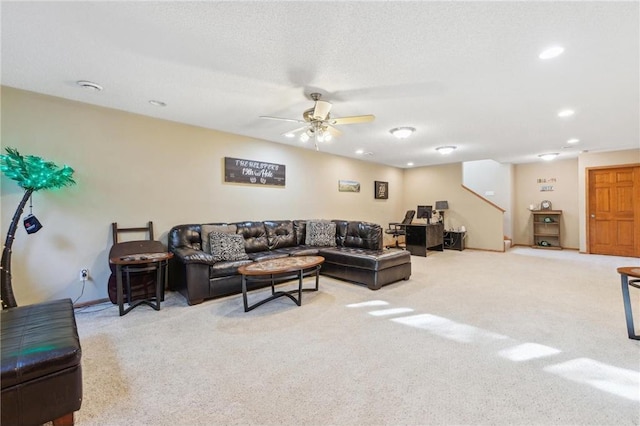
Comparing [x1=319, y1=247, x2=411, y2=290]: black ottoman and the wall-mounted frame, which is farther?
the wall-mounted frame

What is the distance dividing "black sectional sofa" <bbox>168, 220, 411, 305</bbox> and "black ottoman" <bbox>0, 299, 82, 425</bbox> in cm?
183

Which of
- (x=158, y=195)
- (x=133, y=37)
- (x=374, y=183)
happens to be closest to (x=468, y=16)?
(x=133, y=37)

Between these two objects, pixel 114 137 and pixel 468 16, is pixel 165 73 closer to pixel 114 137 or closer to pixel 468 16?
pixel 114 137

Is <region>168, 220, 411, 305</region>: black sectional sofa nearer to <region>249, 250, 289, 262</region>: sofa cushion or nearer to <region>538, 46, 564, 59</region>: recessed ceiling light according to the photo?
<region>249, 250, 289, 262</region>: sofa cushion

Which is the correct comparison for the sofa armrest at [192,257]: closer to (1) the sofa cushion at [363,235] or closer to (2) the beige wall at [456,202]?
(1) the sofa cushion at [363,235]

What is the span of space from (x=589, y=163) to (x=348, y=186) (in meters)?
5.99

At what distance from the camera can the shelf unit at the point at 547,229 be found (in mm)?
7945

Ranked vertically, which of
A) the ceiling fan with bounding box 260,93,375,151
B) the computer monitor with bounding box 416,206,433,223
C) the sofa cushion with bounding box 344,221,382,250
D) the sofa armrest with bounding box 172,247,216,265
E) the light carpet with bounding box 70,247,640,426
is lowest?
the light carpet with bounding box 70,247,640,426

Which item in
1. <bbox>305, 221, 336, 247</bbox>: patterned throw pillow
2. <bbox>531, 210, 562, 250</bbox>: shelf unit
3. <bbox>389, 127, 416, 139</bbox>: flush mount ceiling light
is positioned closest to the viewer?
<bbox>389, 127, 416, 139</bbox>: flush mount ceiling light

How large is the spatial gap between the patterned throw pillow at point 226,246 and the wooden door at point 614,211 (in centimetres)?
848

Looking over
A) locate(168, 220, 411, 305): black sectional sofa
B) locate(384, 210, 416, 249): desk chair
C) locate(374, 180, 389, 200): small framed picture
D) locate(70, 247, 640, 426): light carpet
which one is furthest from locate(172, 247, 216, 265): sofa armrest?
locate(374, 180, 389, 200): small framed picture

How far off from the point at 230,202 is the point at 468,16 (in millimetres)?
4199

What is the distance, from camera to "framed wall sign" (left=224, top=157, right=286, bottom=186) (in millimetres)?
4922

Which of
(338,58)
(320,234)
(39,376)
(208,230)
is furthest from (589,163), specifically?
(39,376)
